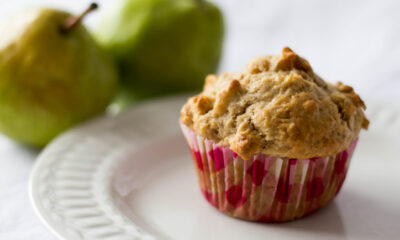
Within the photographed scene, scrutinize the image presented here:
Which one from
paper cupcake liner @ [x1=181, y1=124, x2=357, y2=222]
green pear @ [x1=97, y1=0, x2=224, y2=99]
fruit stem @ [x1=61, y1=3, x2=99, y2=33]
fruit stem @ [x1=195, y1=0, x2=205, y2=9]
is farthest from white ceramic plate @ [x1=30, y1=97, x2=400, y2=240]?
fruit stem @ [x1=195, y1=0, x2=205, y2=9]

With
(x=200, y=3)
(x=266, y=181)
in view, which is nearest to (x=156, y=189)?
(x=266, y=181)

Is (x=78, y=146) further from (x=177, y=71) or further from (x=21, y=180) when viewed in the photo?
(x=177, y=71)

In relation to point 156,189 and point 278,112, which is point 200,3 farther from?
point 278,112

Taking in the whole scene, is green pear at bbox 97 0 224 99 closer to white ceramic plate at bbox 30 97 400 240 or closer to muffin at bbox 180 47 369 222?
white ceramic plate at bbox 30 97 400 240

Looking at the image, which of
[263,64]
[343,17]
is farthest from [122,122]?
[343,17]

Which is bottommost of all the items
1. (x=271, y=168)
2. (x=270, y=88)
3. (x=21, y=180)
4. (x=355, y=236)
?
(x=21, y=180)

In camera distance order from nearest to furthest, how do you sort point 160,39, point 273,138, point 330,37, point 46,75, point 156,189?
point 273,138 < point 156,189 < point 46,75 < point 160,39 < point 330,37
